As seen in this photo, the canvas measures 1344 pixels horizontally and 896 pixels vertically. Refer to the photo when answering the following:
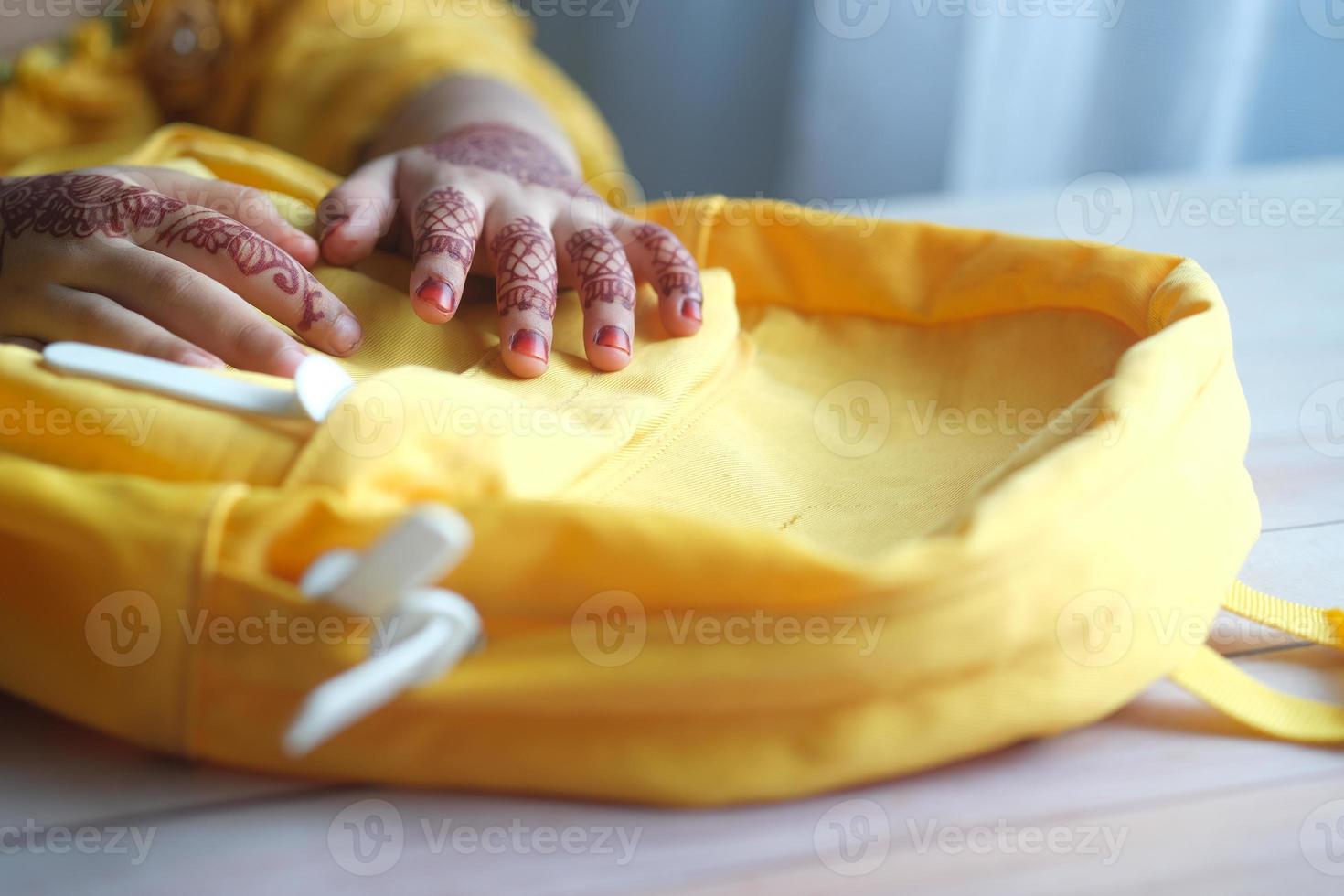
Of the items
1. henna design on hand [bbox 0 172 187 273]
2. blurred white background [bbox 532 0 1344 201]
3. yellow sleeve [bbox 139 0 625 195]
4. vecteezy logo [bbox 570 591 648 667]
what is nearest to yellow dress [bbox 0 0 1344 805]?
vecteezy logo [bbox 570 591 648 667]

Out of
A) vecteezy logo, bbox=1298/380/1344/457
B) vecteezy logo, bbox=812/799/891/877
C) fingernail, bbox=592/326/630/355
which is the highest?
fingernail, bbox=592/326/630/355

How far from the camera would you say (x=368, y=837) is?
1.21 ft

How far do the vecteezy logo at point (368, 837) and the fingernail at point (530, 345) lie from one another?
214 mm

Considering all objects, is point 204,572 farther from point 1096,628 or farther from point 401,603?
point 1096,628

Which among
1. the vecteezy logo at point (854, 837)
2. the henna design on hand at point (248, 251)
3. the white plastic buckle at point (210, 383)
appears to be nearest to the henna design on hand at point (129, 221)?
the henna design on hand at point (248, 251)

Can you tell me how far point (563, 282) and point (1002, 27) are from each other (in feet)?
3.14

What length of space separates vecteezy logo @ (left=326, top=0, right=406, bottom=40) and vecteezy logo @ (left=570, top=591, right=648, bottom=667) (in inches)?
28.9

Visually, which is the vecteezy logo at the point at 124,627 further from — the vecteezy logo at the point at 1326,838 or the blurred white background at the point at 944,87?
the blurred white background at the point at 944,87

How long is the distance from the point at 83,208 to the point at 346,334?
151 mm

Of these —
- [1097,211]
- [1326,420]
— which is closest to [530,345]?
[1326,420]

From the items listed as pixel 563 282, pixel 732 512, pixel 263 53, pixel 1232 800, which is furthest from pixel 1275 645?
pixel 263 53

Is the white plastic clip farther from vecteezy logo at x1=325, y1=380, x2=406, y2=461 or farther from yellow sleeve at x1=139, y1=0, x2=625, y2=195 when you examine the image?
yellow sleeve at x1=139, y1=0, x2=625, y2=195

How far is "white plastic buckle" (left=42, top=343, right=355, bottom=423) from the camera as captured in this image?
41cm

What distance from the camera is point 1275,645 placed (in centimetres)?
48
